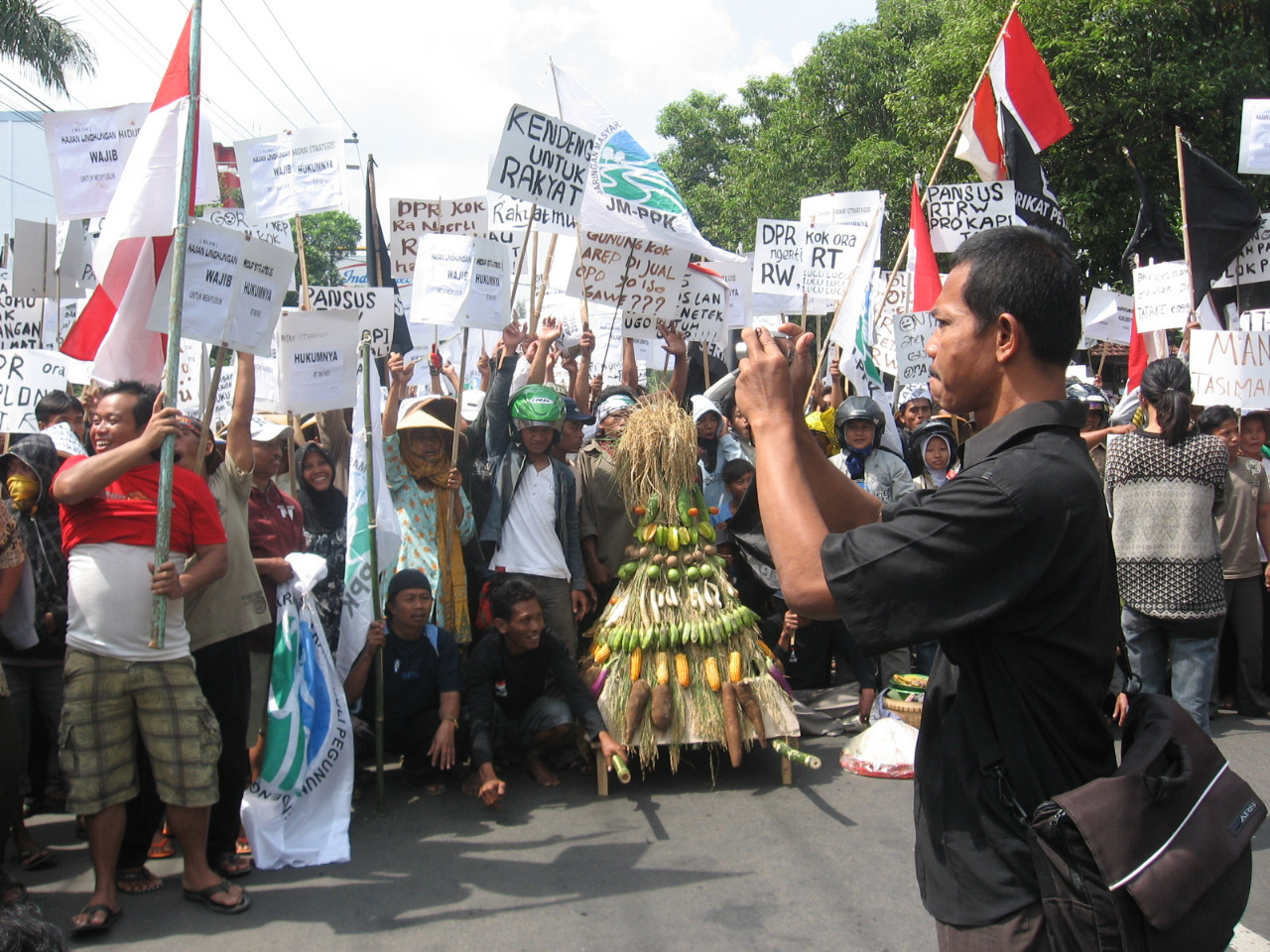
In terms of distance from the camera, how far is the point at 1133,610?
5582 millimetres

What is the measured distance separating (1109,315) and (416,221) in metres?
7.20

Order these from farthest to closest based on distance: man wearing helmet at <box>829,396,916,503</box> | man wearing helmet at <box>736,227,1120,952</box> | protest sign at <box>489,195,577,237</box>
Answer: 1. protest sign at <box>489,195,577,237</box>
2. man wearing helmet at <box>829,396,916,503</box>
3. man wearing helmet at <box>736,227,1120,952</box>

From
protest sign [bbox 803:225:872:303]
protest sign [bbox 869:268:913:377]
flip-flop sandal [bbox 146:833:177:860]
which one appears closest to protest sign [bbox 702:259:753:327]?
protest sign [bbox 803:225:872:303]

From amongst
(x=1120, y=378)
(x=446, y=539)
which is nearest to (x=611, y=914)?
(x=446, y=539)

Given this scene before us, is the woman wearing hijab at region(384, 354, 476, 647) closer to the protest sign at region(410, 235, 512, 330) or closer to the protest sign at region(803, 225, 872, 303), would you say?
the protest sign at region(410, 235, 512, 330)

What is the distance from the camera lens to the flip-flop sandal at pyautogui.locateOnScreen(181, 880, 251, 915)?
4137 mm

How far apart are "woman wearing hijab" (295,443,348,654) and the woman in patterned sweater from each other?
413cm

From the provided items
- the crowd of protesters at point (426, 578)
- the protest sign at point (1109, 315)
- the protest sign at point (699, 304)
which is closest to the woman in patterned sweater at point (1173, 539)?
the crowd of protesters at point (426, 578)

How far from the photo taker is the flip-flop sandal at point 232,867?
14.7ft

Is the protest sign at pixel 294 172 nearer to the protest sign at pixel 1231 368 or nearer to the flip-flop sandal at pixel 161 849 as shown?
the flip-flop sandal at pixel 161 849

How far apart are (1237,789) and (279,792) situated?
3960 millimetres

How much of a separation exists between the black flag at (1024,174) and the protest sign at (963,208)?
163 mm

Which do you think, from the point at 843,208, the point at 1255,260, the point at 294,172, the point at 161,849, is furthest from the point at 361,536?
the point at 1255,260

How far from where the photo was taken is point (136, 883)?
4305mm
